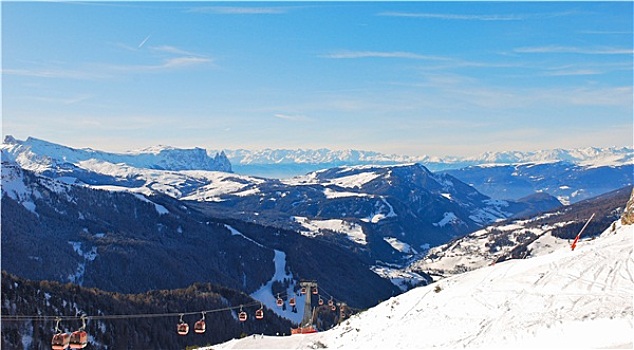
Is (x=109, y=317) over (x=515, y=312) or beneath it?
beneath

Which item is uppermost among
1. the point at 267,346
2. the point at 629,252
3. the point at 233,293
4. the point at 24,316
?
the point at 629,252

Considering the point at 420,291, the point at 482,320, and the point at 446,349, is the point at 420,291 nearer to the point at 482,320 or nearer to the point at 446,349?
the point at 482,320

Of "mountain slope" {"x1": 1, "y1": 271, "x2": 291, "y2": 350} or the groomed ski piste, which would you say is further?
"mountain slope" {"x1": 1, "y1": 271, "x2": 291, "y2": 350}

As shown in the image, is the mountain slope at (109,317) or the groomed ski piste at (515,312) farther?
the mountain slope at (109,317)

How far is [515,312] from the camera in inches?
1519

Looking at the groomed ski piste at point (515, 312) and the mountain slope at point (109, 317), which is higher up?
the groomed ski piste at point (515, 312)

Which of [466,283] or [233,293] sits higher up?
[466,283]

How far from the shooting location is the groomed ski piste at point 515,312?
32972 mm

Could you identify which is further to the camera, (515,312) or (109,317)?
(109,317)

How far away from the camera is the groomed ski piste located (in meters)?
33.0

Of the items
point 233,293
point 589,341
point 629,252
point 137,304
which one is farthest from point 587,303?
point 233,293

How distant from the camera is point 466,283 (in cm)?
5009

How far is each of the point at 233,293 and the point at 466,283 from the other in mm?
127791

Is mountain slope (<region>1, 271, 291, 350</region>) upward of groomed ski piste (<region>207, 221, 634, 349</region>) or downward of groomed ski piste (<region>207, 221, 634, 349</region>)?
downward
